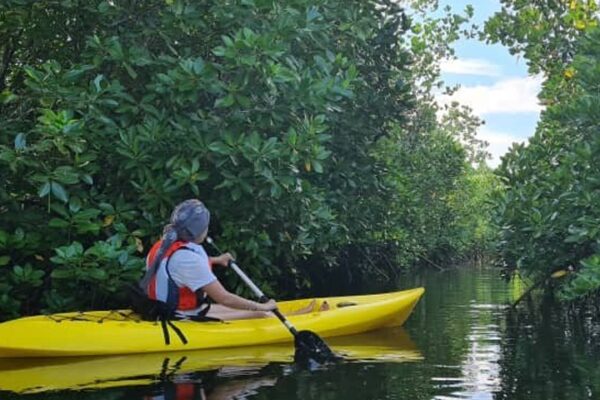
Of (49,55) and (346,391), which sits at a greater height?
(49,55)

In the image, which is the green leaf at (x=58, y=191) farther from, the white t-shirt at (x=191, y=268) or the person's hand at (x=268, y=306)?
the person's hand at (x=268, y=306)

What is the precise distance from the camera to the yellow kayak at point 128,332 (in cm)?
591

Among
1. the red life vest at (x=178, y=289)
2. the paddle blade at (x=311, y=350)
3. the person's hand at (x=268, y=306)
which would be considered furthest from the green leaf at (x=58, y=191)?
the paddle blade at (x=311, y=350)

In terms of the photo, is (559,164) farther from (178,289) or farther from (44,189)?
(44,189)

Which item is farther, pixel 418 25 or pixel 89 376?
pixel 418 25

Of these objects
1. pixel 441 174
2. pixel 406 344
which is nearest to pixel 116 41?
pixel 406 344

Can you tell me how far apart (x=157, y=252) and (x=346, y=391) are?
2.19 m

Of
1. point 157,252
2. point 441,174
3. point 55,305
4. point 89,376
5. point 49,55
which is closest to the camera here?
point 89,376

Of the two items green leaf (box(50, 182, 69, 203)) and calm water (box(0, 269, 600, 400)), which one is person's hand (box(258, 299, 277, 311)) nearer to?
calm water (box(0, 269, 600, 400))

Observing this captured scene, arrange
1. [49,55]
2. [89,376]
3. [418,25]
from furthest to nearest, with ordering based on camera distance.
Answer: [418,25], [49,55], [89,376]

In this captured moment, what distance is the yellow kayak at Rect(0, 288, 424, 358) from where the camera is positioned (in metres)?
5.91

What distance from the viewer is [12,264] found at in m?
7.29

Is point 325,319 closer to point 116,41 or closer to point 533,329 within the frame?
point 533,329

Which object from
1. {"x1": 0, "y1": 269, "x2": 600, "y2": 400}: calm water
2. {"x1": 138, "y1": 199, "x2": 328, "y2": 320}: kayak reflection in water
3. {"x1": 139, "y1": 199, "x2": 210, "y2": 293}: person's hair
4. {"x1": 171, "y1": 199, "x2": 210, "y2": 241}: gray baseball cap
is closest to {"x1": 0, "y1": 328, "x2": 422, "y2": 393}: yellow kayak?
{"x1": 0, "y1": 269, "x2": 600, "y2": 400}: calm water
